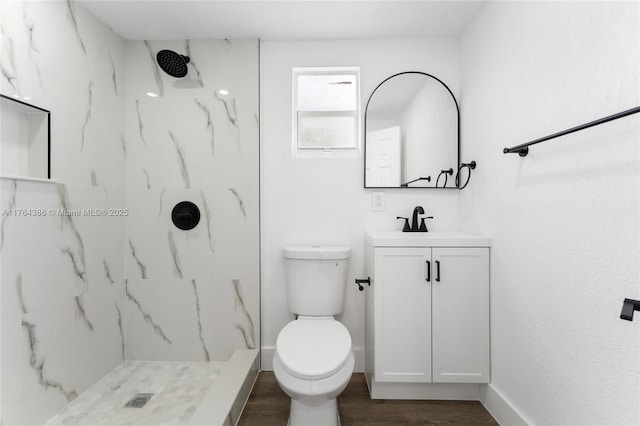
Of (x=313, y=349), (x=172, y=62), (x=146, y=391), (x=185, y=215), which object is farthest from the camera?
(x=185, y=215)

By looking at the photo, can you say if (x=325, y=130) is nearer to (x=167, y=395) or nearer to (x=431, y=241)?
(x=431, y=241)

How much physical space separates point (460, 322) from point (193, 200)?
1.71m

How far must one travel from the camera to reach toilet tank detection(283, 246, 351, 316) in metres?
1.78

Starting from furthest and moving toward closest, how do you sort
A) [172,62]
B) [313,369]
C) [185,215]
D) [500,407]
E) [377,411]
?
[185,215] → [172,62] → [377,411] → [500,407] → [313,369]

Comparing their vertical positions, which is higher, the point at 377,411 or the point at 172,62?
the point at 172,62

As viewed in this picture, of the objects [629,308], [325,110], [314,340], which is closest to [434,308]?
[314,340]

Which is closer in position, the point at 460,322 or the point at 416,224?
the point at 460,322

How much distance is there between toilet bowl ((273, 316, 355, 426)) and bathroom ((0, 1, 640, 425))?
0.47 m

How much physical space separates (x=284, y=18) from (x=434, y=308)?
5.81 feet

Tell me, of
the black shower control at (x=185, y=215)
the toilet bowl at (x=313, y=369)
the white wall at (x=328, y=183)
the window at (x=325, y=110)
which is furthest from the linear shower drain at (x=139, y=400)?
the window at (x=325, y=110)

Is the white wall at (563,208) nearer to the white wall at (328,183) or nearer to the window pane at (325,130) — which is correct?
the white wall at (328,183)

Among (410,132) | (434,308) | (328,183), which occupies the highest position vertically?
(410,132)

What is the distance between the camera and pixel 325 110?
2021 millimetres

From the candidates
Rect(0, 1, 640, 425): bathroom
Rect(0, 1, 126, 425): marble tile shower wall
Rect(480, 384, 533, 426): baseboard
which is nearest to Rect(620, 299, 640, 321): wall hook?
Rect(0, 1, 640, 425): bathroom
